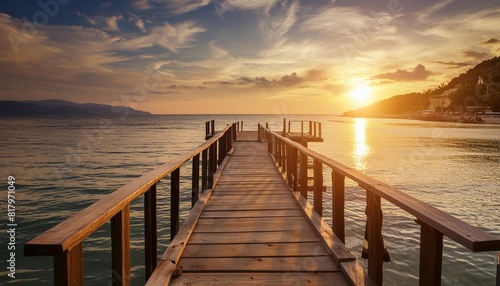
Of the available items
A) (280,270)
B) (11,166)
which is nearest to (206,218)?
(280,270)

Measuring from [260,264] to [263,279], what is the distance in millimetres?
300

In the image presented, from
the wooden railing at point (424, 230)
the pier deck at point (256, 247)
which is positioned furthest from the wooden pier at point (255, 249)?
the wooden railing at point (424, 230)

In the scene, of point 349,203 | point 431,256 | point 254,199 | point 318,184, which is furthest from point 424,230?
point 349,203

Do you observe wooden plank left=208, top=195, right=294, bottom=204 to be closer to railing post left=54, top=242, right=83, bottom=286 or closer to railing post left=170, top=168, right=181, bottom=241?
railing post left=170, top=168, right=181, bottom=241

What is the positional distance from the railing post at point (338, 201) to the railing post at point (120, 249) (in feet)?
7.33

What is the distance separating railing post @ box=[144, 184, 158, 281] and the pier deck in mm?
268

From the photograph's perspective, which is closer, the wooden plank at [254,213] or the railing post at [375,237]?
the railing post at [375,237]

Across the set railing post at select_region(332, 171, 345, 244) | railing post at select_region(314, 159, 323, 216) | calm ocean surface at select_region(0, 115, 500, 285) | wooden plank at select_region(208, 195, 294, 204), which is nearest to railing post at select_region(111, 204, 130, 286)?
railing post at select_region(332, 171, 345, 244)

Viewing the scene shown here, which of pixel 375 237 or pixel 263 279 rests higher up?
pixel 375 237

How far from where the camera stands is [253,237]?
4.03 m

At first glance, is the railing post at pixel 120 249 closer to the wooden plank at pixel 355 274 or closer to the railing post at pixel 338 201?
the wooden plank at pixel 355 274

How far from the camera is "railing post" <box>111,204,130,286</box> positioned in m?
1.99

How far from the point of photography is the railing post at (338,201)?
352 cm

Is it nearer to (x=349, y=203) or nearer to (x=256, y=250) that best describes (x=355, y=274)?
(x=256, y=250)
